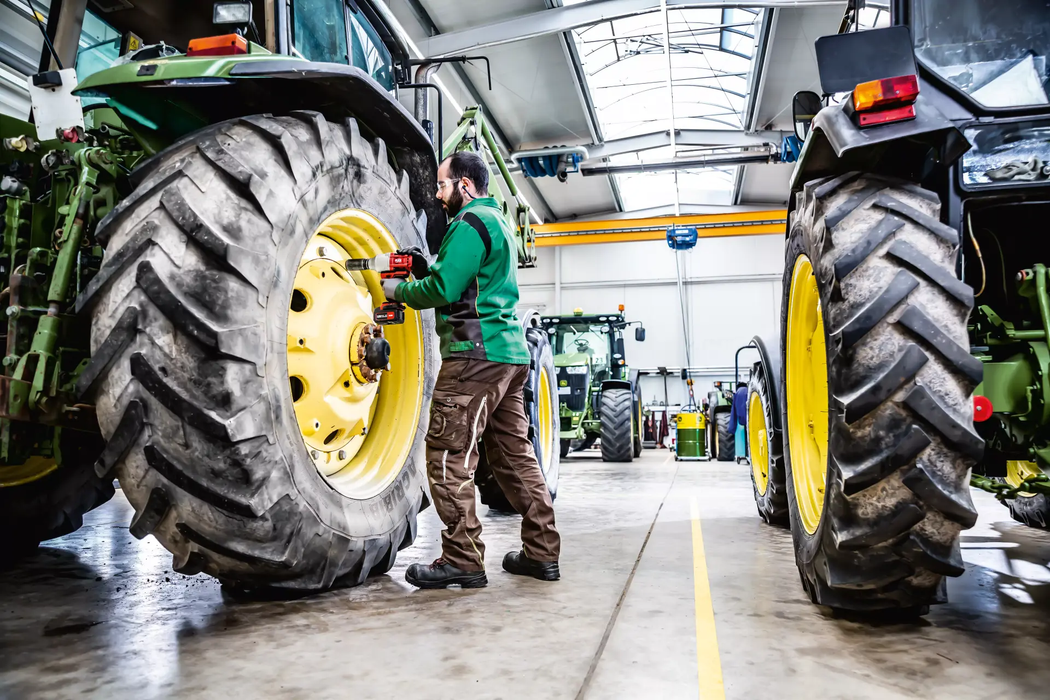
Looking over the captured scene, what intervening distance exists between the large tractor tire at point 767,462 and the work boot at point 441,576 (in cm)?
213

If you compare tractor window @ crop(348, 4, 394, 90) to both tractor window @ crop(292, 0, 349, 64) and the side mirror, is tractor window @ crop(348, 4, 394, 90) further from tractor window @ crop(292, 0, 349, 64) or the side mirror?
the side mirror

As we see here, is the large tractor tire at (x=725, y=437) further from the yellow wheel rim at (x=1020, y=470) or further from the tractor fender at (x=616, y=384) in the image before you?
the yellow wheel rim at (x=1020, y=470)

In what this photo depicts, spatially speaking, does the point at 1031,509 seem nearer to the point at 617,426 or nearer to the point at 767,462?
the point at 767,462

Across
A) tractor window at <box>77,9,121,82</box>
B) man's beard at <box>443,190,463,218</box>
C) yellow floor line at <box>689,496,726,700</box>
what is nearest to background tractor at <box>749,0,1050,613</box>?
yellow floor line at <box>689,496,726,700</box>

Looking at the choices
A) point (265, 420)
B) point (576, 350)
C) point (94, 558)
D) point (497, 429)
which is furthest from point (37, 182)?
point (576, 350)

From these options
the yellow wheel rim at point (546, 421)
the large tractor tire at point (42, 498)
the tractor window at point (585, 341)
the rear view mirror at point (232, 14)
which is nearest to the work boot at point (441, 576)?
the large tractor tire at point (42, 498)

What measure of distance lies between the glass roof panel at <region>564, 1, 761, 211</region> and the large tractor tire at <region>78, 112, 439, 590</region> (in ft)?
34.1

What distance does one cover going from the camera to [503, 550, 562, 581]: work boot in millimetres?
3135

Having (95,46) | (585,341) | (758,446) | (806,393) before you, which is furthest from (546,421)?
(585,341)

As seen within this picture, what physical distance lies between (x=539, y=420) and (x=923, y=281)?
4.14m

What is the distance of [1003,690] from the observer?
71.3 inches

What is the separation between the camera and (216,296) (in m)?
2.09

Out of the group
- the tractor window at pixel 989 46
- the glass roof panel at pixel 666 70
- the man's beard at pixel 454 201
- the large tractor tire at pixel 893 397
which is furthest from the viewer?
the glass roof panel at pixel 666 70

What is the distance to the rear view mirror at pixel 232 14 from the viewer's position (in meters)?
2.46
